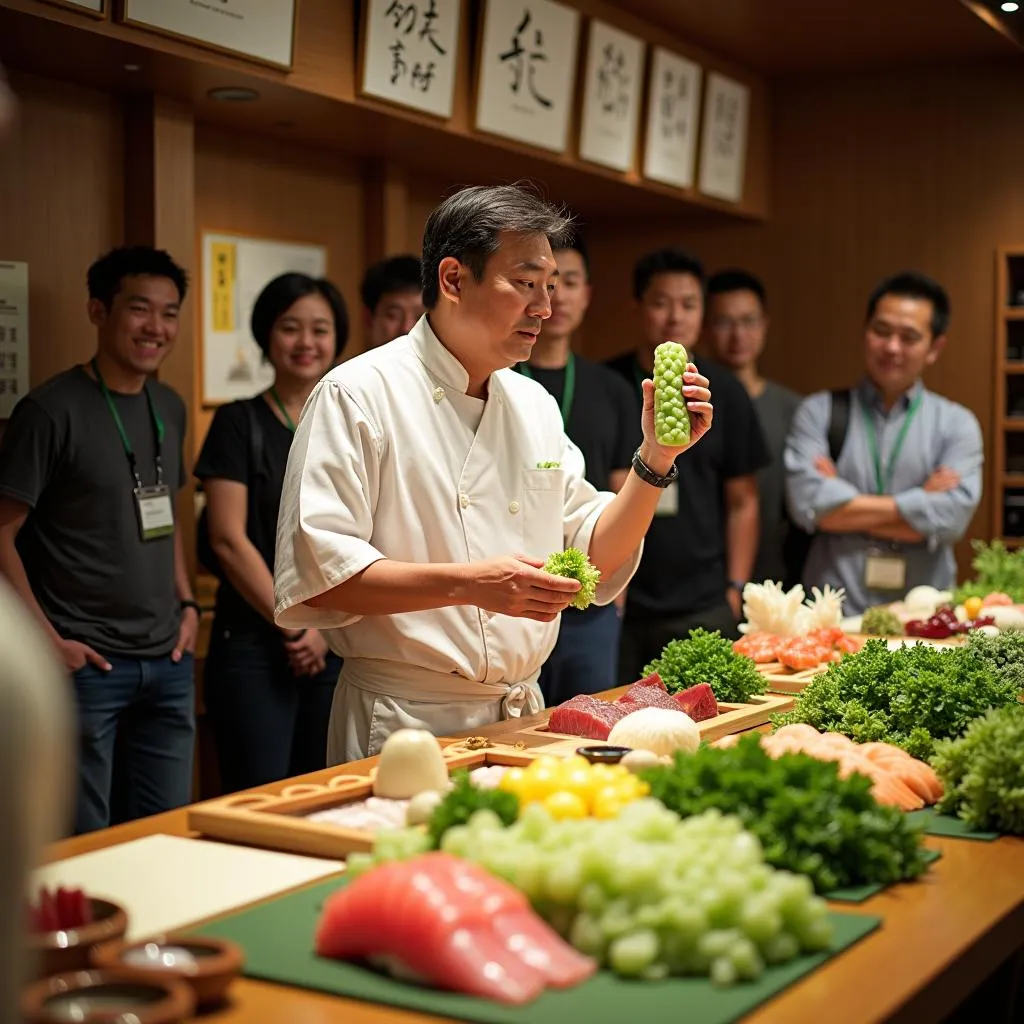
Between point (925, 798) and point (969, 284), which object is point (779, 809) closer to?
point (925, 798)

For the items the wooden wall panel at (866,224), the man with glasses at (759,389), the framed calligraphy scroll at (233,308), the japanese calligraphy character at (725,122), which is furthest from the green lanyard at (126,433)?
the wooden wall panel at (866,224)

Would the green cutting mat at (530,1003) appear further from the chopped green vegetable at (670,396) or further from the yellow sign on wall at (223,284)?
the yellow sign on wall at (223,284)

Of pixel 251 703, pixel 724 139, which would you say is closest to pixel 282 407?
pixel 251 703

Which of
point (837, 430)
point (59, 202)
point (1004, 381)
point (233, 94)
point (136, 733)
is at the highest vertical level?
point (233, 94)

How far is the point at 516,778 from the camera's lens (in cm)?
213

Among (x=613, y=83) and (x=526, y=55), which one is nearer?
(x=526, y=55)

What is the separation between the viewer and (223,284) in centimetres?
562

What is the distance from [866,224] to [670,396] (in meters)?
4.96

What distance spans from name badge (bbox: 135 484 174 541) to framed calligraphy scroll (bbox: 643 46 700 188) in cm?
328

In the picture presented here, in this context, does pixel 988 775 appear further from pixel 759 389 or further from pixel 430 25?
pixel 759 389

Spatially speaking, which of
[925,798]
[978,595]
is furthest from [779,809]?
[978,595]

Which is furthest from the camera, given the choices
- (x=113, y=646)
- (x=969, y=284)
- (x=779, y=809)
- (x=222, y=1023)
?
(x=969, y=284)

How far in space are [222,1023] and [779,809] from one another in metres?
0.76

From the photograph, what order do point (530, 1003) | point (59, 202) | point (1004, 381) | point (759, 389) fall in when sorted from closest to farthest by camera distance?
point (530, 1003)
point (59, 202)
point (759, 389)
point (1004, 381)
